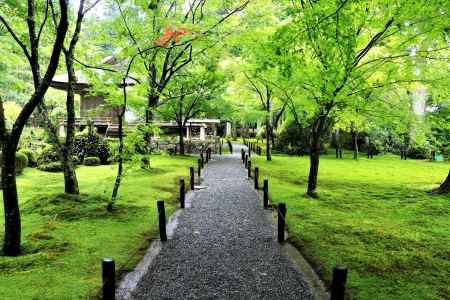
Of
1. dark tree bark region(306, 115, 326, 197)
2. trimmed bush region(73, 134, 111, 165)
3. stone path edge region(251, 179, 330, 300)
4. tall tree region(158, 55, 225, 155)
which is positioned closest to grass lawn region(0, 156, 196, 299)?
stone path edge region(251, 179, 330, 300)

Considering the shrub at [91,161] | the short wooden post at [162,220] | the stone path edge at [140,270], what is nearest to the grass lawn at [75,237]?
the stone path edge at [140,270]

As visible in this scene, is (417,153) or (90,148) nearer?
(90,148)

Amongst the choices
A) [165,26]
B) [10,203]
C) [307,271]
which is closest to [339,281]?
[307,271]

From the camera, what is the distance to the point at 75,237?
805cm

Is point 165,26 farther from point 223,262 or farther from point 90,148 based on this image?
point 90,148

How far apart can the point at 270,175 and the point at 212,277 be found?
40.7ft

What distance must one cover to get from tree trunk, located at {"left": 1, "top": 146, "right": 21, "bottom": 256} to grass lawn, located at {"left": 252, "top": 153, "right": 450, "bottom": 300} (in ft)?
18.2

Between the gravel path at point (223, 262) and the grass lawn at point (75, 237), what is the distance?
76 centimetres

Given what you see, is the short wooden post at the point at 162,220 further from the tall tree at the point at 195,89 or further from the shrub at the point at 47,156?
the shrub at the point at 47,156

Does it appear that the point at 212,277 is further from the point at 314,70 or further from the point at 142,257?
the point at 314,70

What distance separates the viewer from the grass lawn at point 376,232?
6176 millimetres

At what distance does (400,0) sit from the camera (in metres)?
9.41

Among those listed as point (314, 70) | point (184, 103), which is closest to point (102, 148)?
point (184, 103)

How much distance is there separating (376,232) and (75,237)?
700cm
